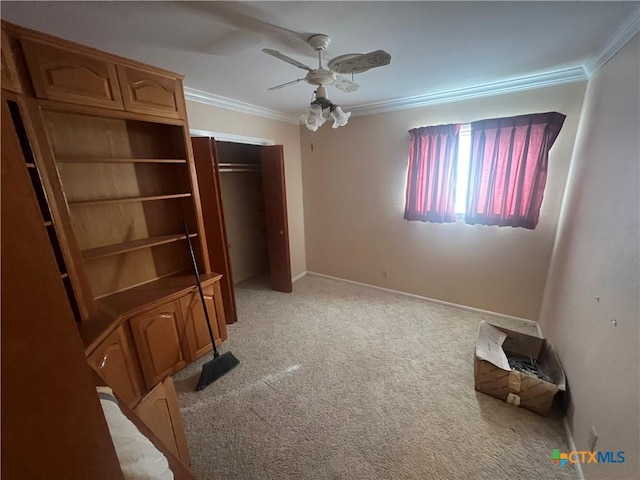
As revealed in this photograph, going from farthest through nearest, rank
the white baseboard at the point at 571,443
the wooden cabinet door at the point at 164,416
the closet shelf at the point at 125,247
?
the closet shelf at the point at 125,247 → the white baseboard at the point at 571,443 → the wooden cabinet door at the point at 164,416

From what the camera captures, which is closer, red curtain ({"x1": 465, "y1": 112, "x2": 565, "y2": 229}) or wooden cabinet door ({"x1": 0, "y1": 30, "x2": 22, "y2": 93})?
wooden cabinet door ({"x1": 0, "y1": 30, "x2": 22, "y2": 93})

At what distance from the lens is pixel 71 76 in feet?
5.16

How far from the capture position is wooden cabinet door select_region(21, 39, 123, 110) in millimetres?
1455

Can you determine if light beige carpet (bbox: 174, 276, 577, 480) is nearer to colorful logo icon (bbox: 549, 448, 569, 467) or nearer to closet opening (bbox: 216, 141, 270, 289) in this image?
colorful logo icon (bbox: 549, 448, 569, 467)

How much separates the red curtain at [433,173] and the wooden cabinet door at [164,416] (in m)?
2.89

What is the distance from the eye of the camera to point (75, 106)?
1.61m

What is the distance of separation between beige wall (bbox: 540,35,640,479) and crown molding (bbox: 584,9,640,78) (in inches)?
2.2

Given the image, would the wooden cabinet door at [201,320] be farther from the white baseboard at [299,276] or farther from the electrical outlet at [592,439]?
the electrical outlet at [592,439]

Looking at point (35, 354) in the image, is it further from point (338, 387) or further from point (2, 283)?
point (338, 387)

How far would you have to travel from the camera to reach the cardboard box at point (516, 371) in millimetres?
1764

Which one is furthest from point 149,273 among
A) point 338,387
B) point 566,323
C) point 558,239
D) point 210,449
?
point 558,239

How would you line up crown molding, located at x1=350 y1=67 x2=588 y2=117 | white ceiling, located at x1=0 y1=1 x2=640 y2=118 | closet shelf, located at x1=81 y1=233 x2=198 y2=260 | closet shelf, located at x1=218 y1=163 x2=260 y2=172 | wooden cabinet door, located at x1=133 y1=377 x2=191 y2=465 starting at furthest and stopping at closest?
closet shelf, located at x1=218 y1=163 x2=260 y2=172 < crown molding, located at x1=350 y1=67 x2=588 y2=117 < closet shelf, located at x1=81 y1=233 x2=198 y2=260 < white ceiling, located at x1=0 y1=1 x2=640 y2=118 < wooden cabinet door, located at x1=133 y1=377 x2=191 y2=465

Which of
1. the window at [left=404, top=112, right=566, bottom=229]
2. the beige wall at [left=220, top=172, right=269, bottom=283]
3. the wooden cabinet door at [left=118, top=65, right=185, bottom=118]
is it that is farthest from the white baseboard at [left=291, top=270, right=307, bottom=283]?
the wooden cabinet door at [left=118, top=65, right=185, bottom=118]

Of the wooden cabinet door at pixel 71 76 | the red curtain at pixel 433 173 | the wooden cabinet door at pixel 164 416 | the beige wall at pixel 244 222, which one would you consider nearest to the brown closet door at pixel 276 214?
the beige wall at pixel 244 222
